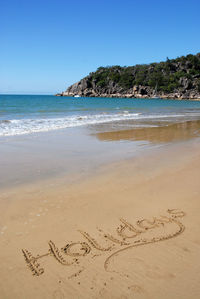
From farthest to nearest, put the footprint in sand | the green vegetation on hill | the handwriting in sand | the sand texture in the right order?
the green vegetation on hill, the handwriting in sand, the sand texture, the footprint in sand

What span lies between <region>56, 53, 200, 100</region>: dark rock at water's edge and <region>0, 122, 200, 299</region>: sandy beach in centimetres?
10425

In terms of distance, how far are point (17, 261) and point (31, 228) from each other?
2.26 ft

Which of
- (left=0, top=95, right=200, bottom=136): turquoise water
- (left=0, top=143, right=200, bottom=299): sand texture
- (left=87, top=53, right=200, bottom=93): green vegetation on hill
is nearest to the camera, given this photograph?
(left=0, top=143, right=200, bottom=299): sand texture

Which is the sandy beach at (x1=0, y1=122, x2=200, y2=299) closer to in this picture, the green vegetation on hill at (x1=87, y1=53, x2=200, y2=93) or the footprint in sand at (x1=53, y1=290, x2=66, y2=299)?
the footprint in sand at (x1=53, y1=290, x2=66, y2=299)

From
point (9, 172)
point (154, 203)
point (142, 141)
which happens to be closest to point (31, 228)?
point (154, 203)

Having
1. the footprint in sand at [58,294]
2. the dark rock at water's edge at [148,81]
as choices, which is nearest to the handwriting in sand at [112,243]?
the footprint in sand at [58,294]

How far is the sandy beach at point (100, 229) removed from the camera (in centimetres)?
249

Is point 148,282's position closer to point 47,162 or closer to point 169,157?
point 47,162

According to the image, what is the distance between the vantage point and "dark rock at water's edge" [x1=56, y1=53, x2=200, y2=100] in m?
109

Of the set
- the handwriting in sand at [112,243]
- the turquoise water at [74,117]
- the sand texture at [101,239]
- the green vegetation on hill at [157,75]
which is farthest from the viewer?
the green vegetation on hill at [157,75]

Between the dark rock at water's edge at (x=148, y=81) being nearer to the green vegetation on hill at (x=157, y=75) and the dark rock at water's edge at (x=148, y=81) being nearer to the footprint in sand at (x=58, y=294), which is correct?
the green vegetation on hill at (x=157, y=75)

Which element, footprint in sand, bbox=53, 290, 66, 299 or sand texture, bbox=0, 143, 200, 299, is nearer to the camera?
footprint in sand, bbox=53, 290, 66, 299

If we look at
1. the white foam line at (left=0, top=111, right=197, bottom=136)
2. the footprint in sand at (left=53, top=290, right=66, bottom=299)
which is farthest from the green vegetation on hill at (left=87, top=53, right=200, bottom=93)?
the footprint in sand at (left=53, top=290, right=66, bottom=299)

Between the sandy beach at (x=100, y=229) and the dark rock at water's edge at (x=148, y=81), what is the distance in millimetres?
104254
